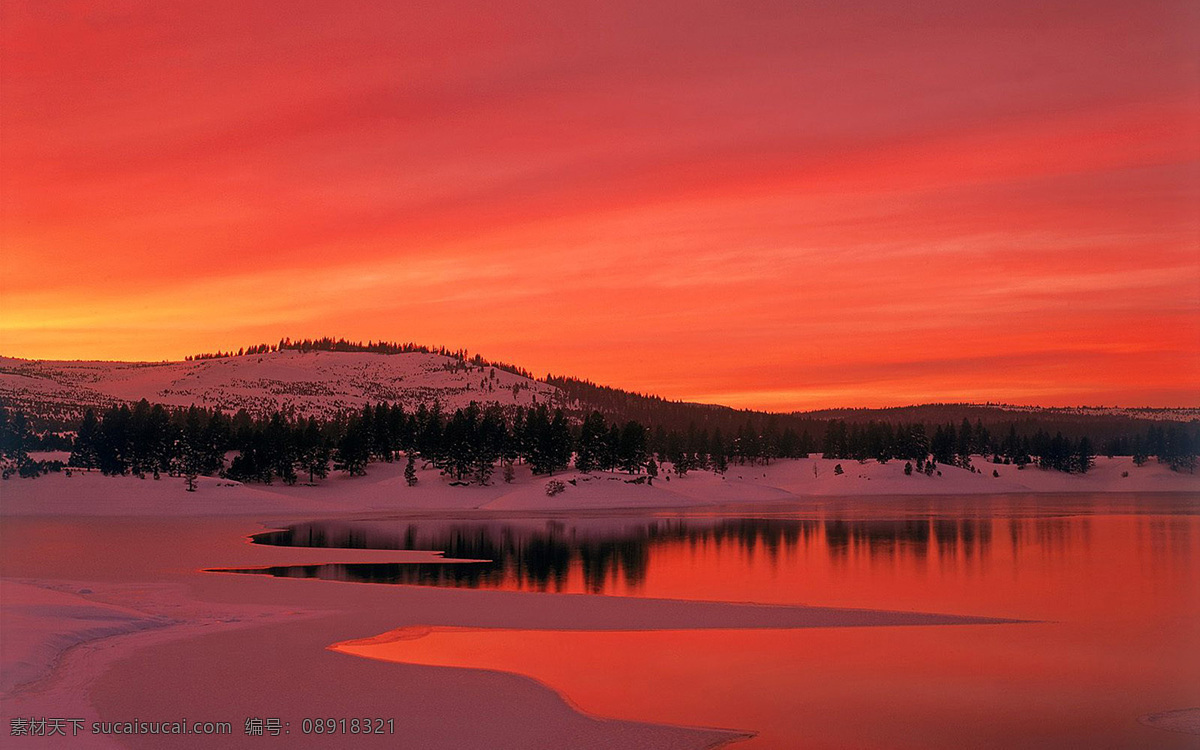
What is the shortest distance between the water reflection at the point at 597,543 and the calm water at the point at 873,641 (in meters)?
0.30

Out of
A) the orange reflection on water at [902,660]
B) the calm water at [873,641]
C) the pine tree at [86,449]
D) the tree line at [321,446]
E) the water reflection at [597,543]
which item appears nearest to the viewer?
the orange reflection on water at [902,660]

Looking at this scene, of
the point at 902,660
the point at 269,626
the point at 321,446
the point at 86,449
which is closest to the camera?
the point at 902,660

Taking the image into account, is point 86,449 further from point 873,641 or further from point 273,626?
point 873,641

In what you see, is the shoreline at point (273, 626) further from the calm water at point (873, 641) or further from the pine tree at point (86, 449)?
the pine tree at point (86, 449)

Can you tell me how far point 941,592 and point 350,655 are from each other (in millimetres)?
23087

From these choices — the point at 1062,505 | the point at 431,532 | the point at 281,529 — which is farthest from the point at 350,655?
the point at 1062,505

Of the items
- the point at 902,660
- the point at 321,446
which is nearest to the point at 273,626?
the point at 902,660

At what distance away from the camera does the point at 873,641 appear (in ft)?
92.8

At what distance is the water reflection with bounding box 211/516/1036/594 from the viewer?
4441 cm

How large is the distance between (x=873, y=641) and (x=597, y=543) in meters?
35.3

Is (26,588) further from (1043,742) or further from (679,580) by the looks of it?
(1043,742)

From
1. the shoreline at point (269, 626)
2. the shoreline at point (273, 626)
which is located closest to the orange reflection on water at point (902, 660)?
the shoreline at point (273, 626)

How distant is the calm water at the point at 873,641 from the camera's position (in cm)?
2020

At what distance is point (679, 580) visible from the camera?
42.9m
